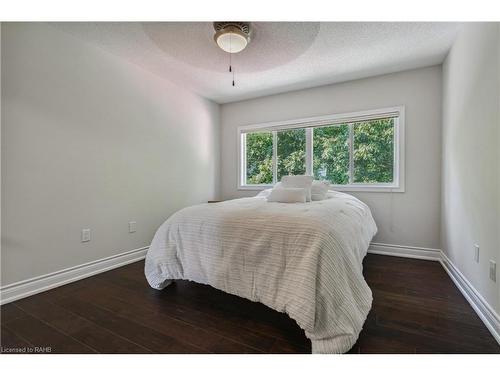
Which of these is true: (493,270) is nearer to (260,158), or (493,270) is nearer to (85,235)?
(260,158)

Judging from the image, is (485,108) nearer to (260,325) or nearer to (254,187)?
(260,325)

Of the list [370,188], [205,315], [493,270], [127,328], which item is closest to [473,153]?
[493,270]

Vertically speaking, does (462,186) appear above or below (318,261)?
above

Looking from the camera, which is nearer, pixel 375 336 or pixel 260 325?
pixel 375 336

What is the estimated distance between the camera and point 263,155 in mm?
3875

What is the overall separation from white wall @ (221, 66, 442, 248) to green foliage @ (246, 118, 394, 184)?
224 millimetres

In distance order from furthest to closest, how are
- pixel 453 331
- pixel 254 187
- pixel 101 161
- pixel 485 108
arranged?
pixel 254 187
pixel 101 161
pixel 485 108
pixel 453 331

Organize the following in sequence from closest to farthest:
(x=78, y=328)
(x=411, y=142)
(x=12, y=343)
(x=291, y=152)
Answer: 1. (x=12, y=343)
2. (x=78, y=328)
3. (x=411, y=142)
4. (x=291, y=152)

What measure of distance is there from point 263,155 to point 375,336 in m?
2.92

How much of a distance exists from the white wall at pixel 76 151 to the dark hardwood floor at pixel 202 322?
467 millimetres

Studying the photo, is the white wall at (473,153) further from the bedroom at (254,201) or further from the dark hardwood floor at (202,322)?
A: the dark hardwood floor at (202,322)

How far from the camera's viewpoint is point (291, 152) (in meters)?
3.63

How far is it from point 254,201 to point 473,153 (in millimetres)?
1815
